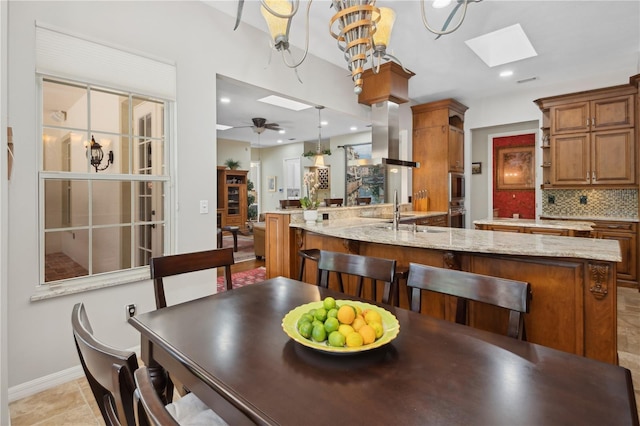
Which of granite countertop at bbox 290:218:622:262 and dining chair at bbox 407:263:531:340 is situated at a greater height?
granite countertop at bbox 290:218:622:262

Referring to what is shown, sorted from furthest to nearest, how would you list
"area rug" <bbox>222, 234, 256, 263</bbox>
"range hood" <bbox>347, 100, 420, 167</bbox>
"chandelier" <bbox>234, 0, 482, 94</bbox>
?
"area rug" <bbox>222, 234, 256, 263</bbox>
"range hood" <bbox>347, 100, 420, 167</bbox>
"chandelier" <bbox>234, 0, 482, 94</bbox>

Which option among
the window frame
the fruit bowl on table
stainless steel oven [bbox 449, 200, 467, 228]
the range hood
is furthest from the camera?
stainless steel oven [bbox 449, 200, 467, 228]

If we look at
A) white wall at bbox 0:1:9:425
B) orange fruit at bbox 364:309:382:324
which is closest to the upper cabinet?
orange fruit at bbox 364:309:382:324

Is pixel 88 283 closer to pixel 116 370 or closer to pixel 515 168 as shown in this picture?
pixel 116 370

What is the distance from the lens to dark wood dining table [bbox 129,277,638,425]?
2.39 feet

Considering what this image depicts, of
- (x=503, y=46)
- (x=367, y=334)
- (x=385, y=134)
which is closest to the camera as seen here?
(x=367, y=334)

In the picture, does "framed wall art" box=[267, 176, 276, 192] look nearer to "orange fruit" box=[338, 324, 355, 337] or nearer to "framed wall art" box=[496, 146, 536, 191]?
"framed wall art" box=[496, 146, 536, 191]

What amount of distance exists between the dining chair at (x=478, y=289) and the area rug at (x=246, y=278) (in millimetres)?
3043

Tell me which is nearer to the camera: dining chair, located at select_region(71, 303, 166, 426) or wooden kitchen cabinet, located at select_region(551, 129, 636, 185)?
dining chair, located at select_region(71, 303, 166, 426)

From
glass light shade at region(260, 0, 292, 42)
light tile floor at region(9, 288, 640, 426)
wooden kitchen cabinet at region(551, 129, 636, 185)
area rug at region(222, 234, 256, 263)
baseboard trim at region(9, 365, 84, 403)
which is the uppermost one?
glass light shade at region(260, 0, 292, 42)

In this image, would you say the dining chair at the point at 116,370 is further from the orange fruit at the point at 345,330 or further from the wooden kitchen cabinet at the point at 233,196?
the wooden kitchen cabinet at the point at 233,196

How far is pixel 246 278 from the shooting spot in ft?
15.0

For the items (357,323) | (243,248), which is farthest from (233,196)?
(357,323)

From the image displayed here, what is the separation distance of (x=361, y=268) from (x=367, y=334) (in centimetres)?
75
